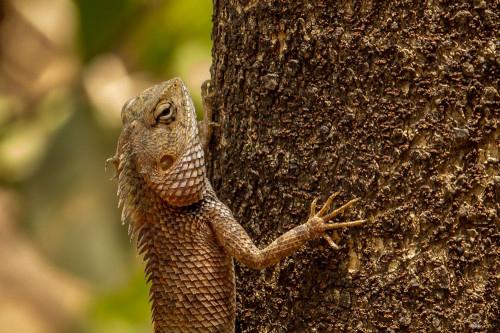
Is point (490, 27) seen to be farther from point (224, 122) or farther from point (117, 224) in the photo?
point (117, 224)

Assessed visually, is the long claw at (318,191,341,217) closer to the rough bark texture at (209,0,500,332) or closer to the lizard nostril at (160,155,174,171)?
the rough bark texture at (209,0,500,332)

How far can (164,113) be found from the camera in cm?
280

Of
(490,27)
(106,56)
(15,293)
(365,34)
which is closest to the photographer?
(490,27)

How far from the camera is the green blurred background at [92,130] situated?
517 cm

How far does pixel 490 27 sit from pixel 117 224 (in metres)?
4.82

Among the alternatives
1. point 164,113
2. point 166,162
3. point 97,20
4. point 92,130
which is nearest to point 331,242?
point 166,162

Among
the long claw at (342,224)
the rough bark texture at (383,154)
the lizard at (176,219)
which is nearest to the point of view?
the rough bark texture at (383,154)

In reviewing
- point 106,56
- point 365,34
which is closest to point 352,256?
point 365,34

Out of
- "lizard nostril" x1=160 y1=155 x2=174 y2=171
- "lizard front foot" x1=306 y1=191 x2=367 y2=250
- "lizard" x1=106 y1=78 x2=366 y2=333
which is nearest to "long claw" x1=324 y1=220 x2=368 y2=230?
"lizard front foot" x1=306 y1=191 x2=367 y2=250

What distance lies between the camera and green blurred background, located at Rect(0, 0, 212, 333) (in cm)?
517

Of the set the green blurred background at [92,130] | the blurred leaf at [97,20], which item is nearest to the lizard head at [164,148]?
the green blurred background at [92,130]

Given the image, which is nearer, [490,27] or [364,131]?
[490,27]

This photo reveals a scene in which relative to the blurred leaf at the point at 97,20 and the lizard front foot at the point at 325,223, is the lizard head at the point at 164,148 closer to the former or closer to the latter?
the lizard front foot at the point at 325,223

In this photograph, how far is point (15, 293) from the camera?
11336 mm
